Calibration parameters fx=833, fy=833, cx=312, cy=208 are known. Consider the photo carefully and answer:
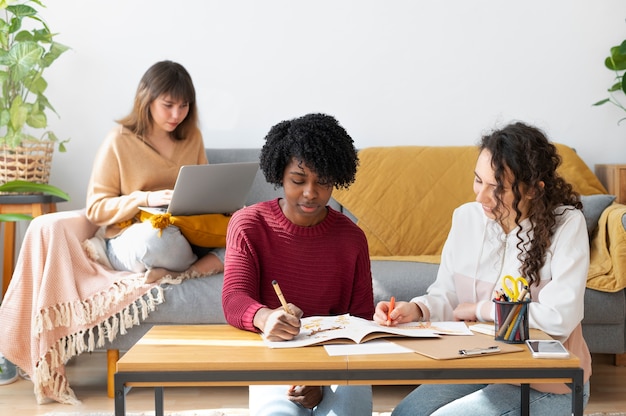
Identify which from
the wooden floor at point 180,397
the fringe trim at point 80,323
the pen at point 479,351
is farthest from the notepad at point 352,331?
the fringe trim at point 80,323

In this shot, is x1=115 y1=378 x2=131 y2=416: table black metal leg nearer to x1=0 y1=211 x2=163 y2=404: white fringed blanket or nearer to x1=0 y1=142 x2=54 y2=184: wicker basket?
x1=0 y1=211 x2=163 y2=404: white fringed blanket

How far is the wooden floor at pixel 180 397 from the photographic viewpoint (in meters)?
2.69

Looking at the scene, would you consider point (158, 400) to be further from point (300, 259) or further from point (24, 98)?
point (24, 98)

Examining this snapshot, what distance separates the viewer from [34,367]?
271 centimetres

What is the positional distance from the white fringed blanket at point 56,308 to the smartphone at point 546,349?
5.24 ft

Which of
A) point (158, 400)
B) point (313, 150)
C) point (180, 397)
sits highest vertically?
point (313, 150)

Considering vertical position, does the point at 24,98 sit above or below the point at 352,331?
above

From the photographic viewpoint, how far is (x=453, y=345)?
141cm

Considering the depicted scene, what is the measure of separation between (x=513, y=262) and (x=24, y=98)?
7.68ft

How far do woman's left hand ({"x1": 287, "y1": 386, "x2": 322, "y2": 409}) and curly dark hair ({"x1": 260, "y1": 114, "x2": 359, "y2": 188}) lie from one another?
41 cm

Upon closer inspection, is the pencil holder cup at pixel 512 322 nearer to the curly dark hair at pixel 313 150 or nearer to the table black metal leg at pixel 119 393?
the curly dark hair at pixel 313 150

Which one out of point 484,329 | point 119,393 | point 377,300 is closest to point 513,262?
point 484,329

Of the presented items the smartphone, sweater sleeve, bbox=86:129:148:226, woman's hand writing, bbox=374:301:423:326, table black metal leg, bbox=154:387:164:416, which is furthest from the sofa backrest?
the smartphone

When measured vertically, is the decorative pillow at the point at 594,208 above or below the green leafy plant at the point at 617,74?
below
